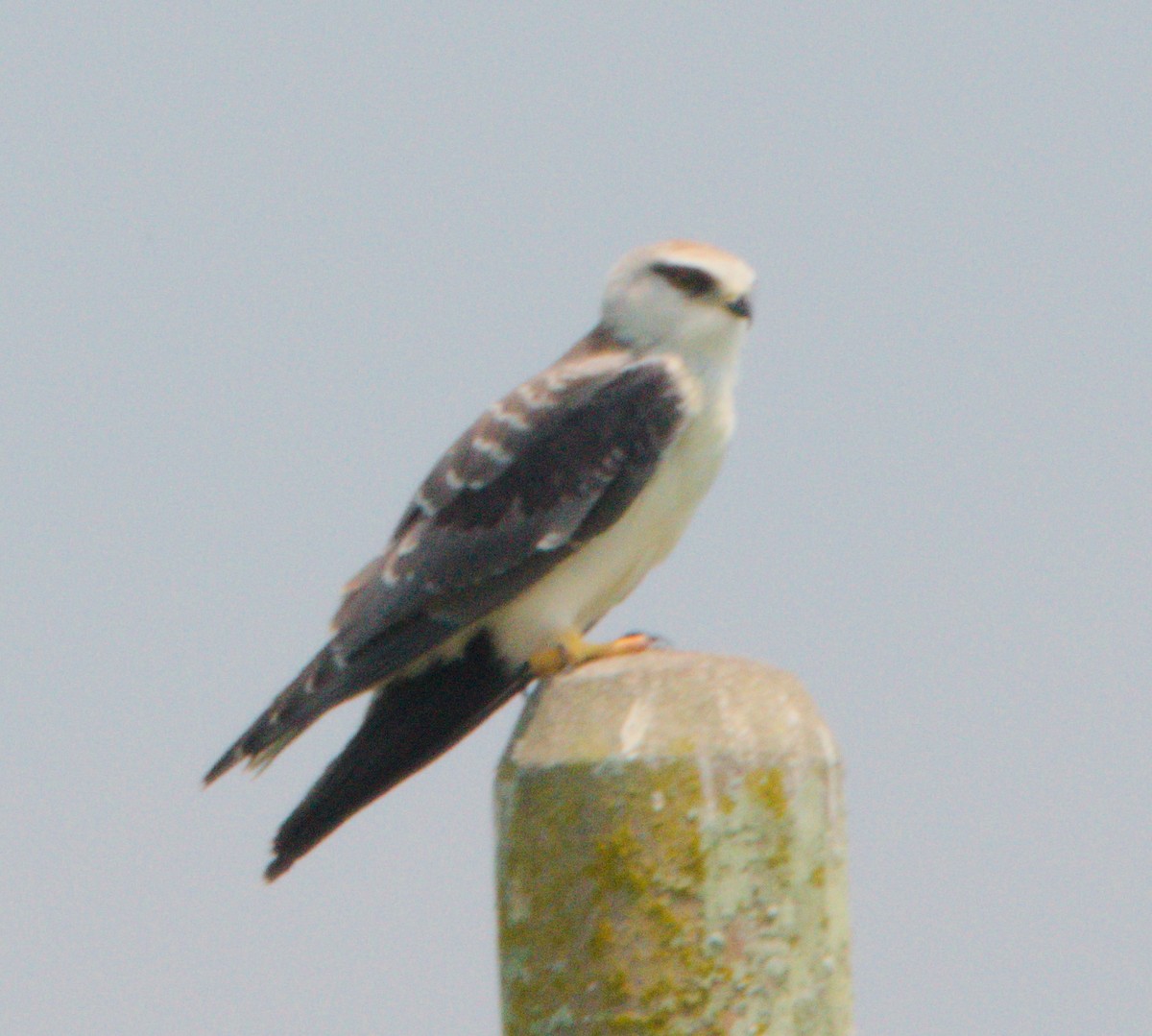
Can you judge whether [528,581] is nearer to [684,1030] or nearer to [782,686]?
[782,686]

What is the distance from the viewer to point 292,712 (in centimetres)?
683

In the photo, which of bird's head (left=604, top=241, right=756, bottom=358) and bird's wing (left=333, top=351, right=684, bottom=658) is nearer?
bird's wing (left=333, top=351, right=684, bottom=658)

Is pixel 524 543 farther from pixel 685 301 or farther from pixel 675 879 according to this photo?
pixel 675 879

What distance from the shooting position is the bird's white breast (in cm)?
730

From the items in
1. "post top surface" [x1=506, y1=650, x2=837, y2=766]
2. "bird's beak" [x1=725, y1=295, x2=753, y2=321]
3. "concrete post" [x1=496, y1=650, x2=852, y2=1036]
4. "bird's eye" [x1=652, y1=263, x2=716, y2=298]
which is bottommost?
"concrete post" [x1=496, y1=650, x2=852, y2=1036]

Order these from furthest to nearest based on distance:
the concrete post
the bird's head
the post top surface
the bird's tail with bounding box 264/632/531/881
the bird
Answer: the bird's head < the bird < the bird's tail with bounding box 264/632/531/881 < the post top surface < the concrete post

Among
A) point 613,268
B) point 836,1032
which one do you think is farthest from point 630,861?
point 613,268

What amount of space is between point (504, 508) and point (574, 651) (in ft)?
2.13

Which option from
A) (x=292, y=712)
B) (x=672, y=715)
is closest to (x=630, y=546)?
(x=292, y=712)

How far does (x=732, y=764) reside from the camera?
4.09 m

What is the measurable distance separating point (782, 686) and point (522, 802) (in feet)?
2.08

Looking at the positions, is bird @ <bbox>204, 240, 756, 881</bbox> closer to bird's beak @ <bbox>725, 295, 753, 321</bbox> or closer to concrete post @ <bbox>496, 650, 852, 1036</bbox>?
bird's beak @ <bbox>725, 295, 753, 321</bbox>

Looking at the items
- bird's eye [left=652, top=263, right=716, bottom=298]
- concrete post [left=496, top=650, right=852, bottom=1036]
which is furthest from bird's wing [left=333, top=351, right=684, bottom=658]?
concrete post [left=496, top=650, right=852, bottom=1036]

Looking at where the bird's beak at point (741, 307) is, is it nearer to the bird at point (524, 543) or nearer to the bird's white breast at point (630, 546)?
the bird at point (524, 543)
